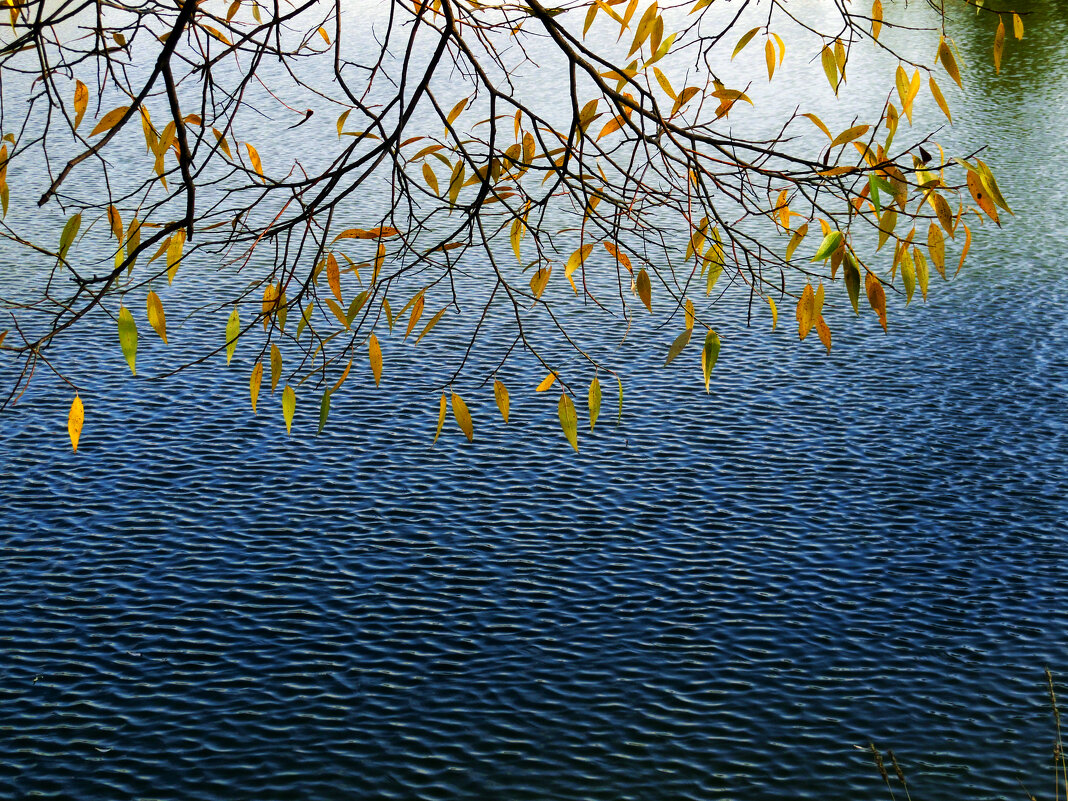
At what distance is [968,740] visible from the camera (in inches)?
272

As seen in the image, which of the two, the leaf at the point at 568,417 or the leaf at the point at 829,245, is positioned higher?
the leaf at the point at 829,245

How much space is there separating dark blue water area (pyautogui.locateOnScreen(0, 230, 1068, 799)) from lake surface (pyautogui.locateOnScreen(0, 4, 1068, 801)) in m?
0.02

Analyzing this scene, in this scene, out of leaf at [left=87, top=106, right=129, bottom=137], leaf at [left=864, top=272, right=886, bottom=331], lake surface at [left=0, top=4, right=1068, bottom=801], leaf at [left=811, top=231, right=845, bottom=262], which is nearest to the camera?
leaf at [left=811, top=231, right=845, bottom=262]

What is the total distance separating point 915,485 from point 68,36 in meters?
26.6

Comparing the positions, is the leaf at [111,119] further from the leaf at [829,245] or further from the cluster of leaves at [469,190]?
the leaf at [829,245]

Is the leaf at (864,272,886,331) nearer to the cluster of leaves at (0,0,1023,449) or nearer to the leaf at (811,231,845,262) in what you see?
the cluster of leaves at (0,0,1023,449)

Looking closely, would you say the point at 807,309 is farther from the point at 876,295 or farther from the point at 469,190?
the point at 469,190

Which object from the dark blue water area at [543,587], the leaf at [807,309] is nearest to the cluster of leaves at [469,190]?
the leaf at [807,309]

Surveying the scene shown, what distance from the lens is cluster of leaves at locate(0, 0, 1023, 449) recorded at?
120 inches

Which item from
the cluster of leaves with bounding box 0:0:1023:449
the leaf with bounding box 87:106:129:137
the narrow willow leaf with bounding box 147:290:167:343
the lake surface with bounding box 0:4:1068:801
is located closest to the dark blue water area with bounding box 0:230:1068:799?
the lake surface with bounding box 0:4:1068:801

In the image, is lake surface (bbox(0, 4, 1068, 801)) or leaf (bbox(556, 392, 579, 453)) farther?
lake surface (bbox(0, 4, 1068, 801))

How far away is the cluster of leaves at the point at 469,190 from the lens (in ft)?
9.98

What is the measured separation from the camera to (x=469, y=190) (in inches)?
733

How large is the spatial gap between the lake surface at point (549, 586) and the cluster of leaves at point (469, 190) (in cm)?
110
